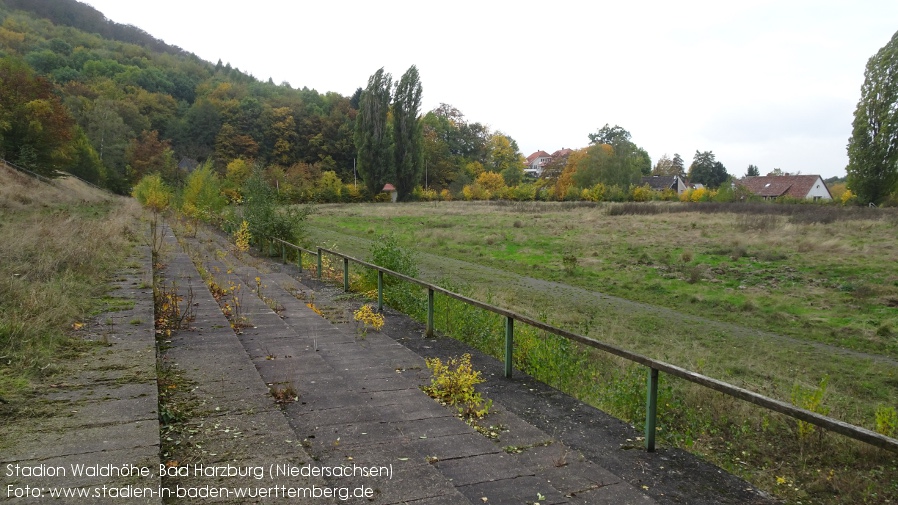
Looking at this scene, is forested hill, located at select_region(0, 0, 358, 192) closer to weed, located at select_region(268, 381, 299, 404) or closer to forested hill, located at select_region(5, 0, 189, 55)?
forested hill, located at select_region(5, 0, 189, 55)

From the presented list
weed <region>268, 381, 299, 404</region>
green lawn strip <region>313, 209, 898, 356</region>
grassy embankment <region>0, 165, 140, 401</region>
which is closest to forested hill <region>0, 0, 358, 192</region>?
green lawn strip <region>313, 209, 898, 356</region>

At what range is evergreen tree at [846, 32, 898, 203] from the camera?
132 feet

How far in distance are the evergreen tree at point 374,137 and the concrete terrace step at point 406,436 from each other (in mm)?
60765

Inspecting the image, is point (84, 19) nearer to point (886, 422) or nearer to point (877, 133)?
point (877, 133)

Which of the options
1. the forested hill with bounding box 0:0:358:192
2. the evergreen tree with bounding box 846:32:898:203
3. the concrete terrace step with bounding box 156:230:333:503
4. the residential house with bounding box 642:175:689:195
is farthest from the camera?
the residential house with bounding box 642:175:689:195

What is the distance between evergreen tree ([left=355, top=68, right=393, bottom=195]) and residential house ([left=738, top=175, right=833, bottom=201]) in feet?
154

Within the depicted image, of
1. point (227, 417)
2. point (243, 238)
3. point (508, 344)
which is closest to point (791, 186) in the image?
point (243, 238)

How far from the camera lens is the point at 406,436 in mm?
3994

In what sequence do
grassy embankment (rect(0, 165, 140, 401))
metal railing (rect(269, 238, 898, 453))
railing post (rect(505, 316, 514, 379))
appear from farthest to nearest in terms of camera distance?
railing post (rect(505, 316, 514, 379)), grassy embankment (rect(0, 165, 140, 401)), metal railing (rect(269, 238, 898, 453))

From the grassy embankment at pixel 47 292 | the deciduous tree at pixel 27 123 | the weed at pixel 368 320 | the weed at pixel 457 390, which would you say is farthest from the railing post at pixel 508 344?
the deciduous tree at pixel 27 123

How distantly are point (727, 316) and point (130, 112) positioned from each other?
314ft

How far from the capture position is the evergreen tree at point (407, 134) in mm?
66500

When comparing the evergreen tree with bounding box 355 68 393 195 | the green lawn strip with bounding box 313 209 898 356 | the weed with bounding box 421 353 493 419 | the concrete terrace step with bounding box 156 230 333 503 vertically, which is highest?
the evergreen tree with bounding box 355 68 393 195

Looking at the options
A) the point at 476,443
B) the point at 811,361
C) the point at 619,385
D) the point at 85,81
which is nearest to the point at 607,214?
the point at 811,361
